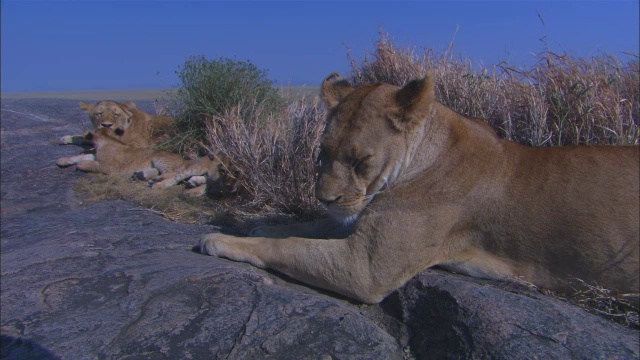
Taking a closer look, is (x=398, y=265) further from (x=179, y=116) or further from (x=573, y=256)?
(x=179, y=116)

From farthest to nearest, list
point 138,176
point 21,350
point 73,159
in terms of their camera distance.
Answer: point 73,159, point 138,176, point 21,350

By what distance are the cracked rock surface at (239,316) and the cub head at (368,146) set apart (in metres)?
0.78

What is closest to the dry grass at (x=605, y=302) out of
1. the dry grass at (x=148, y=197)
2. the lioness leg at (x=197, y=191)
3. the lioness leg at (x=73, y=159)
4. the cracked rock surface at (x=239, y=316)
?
the cracked rock surface at (x=239, y=316)

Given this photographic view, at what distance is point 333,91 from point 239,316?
99.1 inches

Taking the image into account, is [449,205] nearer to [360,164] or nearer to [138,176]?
[360,164]

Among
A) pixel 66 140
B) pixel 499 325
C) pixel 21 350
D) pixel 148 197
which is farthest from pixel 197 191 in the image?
pixel 499 325

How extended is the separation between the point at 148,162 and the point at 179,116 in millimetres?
1553

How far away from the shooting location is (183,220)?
7375 mm

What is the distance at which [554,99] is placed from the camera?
266 inches

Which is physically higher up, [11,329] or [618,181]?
[618,181]

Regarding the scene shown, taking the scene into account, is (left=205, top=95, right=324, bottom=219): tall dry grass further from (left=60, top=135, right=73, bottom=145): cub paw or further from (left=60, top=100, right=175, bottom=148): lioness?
(left=60, top=135, right=73, bottom=145): cub paw

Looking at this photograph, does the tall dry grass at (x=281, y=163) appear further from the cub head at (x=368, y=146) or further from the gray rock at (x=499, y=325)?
the gray rock at (x=499, y=325)

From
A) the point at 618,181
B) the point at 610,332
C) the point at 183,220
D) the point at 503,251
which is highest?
the point at 618,181

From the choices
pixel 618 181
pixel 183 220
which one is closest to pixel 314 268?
pixel 618 181
